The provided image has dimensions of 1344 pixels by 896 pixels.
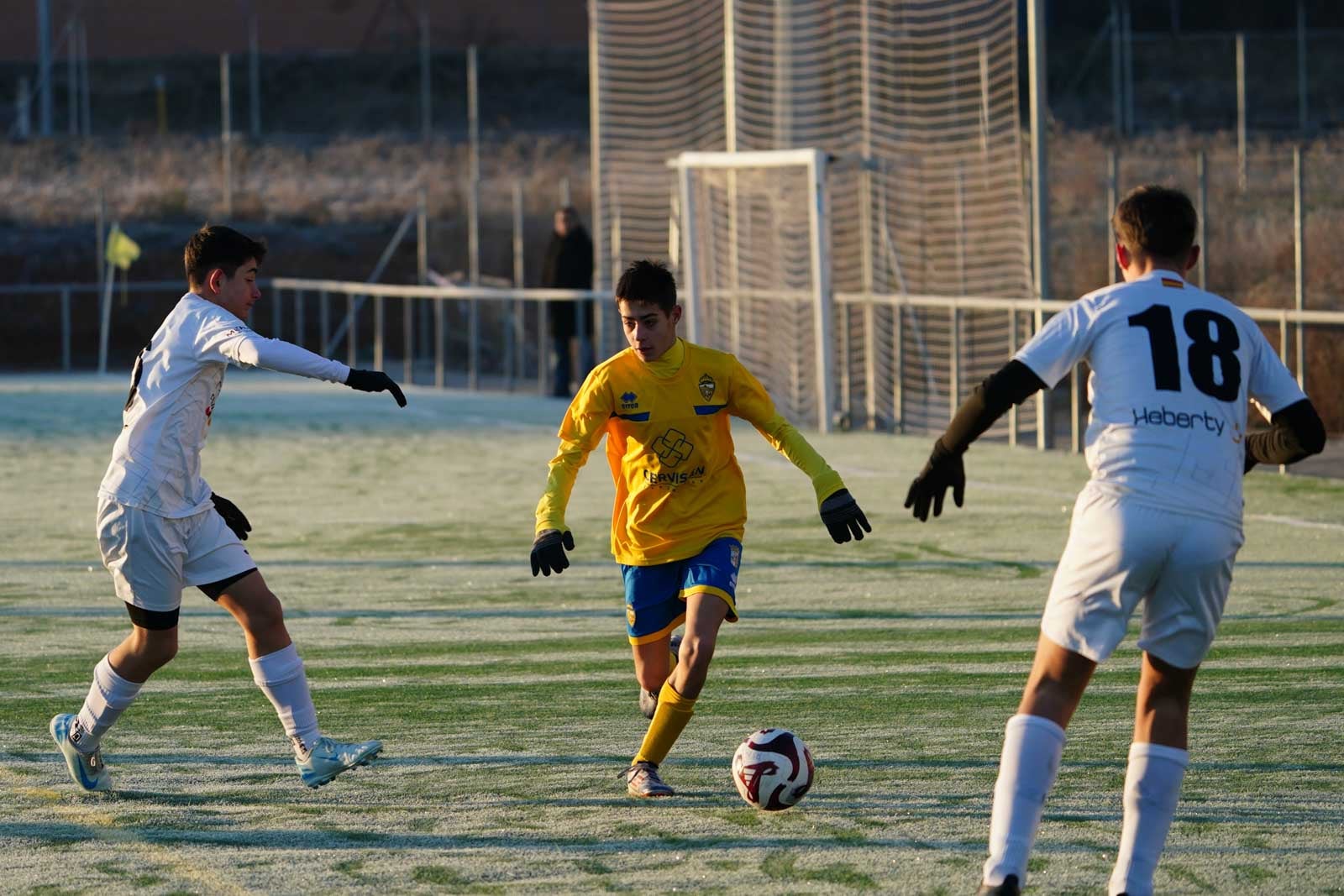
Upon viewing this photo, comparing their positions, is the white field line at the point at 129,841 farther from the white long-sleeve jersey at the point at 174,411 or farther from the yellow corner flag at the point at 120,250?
the yellow corner flag at the point at 120,250

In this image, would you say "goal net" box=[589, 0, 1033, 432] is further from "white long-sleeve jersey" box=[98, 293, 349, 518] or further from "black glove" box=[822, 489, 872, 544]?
"white long-sleeve jersey" box=[98, 293, 349, 518]

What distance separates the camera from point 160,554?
6137 mm

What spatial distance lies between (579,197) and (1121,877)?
3092 cm

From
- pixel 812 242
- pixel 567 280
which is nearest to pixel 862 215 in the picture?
pixel 812 242

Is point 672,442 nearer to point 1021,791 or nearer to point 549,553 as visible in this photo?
point 549,553

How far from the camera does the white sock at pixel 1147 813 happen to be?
4684 mm

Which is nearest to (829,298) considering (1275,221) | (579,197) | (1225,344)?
(1275,221)

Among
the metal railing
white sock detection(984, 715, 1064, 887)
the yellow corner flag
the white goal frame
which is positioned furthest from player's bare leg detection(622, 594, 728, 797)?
the yellow corner flag

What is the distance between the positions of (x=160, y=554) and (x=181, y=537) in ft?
0.25

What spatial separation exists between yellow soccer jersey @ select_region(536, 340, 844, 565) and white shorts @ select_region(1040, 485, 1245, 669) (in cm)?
172

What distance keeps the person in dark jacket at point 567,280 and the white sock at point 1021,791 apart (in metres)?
17.2

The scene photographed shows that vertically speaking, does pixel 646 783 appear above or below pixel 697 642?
below

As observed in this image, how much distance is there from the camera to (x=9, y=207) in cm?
3772

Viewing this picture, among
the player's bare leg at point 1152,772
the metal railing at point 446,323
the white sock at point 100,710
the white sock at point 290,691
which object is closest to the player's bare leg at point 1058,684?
→ the player's bare leg at point 1152,772
